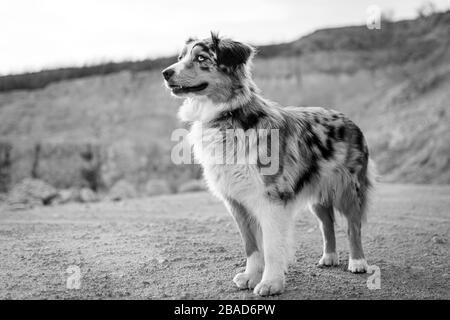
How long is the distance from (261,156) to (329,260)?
1.97 meters

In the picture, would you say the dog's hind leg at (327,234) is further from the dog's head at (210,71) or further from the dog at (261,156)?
the dog's head at (210,71)

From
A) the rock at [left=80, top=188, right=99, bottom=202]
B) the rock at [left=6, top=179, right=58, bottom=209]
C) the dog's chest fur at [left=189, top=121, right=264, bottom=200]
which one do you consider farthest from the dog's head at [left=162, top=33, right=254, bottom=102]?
the rock at [left=80, top=188, right=99, bottom=202]

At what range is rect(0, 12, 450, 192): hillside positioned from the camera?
21594mm

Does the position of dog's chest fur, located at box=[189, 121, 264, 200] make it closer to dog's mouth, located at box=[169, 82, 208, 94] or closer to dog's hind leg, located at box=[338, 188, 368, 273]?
dog's mouth, located at box=[169, 82, 208, 94]

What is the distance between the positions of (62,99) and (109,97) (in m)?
2.88

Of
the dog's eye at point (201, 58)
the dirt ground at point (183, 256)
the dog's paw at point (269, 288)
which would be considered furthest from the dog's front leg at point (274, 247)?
the dog's eye at point (201, 58)

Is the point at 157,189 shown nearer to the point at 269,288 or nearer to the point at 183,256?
the point at 183,256

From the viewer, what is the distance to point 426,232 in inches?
315

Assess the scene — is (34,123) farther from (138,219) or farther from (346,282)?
(346,282)

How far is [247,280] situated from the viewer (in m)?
4.98

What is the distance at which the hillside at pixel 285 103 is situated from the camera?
21.6m

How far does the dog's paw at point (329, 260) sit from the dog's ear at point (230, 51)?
261 cm

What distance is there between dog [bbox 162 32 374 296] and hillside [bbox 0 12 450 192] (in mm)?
12562
